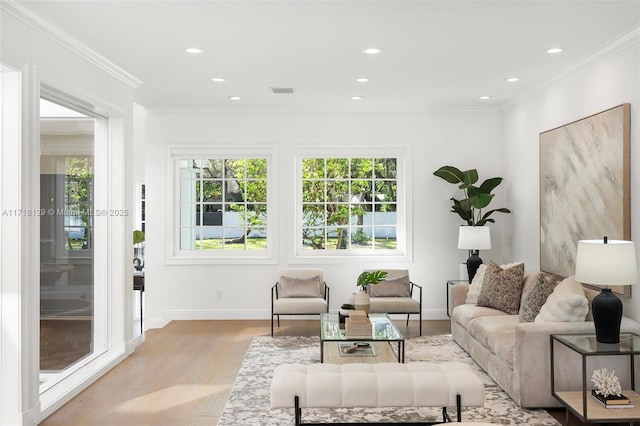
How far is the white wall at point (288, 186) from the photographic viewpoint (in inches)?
291

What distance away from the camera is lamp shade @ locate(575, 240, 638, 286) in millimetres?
Answer: 3664

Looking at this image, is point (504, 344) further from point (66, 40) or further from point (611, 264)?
point (66, 40)

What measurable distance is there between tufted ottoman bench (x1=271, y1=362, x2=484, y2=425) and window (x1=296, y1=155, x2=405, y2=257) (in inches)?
170

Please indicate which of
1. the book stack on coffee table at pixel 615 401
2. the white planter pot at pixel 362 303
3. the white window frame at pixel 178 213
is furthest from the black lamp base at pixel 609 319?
the white window frame at pixel 178 213

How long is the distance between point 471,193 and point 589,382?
3.18 m

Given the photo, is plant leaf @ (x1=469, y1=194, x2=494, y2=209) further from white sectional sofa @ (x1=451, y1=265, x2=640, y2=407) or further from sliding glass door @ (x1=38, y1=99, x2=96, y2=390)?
sliding glass door @ (x1=38, y1=99, x2=96, y2=390)

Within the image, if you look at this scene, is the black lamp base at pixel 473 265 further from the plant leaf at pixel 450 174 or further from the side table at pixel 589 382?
the side table at pixel 589 382

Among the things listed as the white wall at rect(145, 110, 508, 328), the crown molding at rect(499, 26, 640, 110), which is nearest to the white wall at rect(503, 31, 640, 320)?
A: the crown molding at rect(499, 26, 640, 110)

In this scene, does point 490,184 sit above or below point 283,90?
below

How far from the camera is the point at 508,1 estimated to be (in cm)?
360

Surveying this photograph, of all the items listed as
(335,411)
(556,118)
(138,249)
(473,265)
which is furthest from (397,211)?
(138,249)

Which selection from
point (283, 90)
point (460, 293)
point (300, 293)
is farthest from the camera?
point (300, 293)

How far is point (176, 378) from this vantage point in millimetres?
4875

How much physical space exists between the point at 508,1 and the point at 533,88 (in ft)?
9.06
